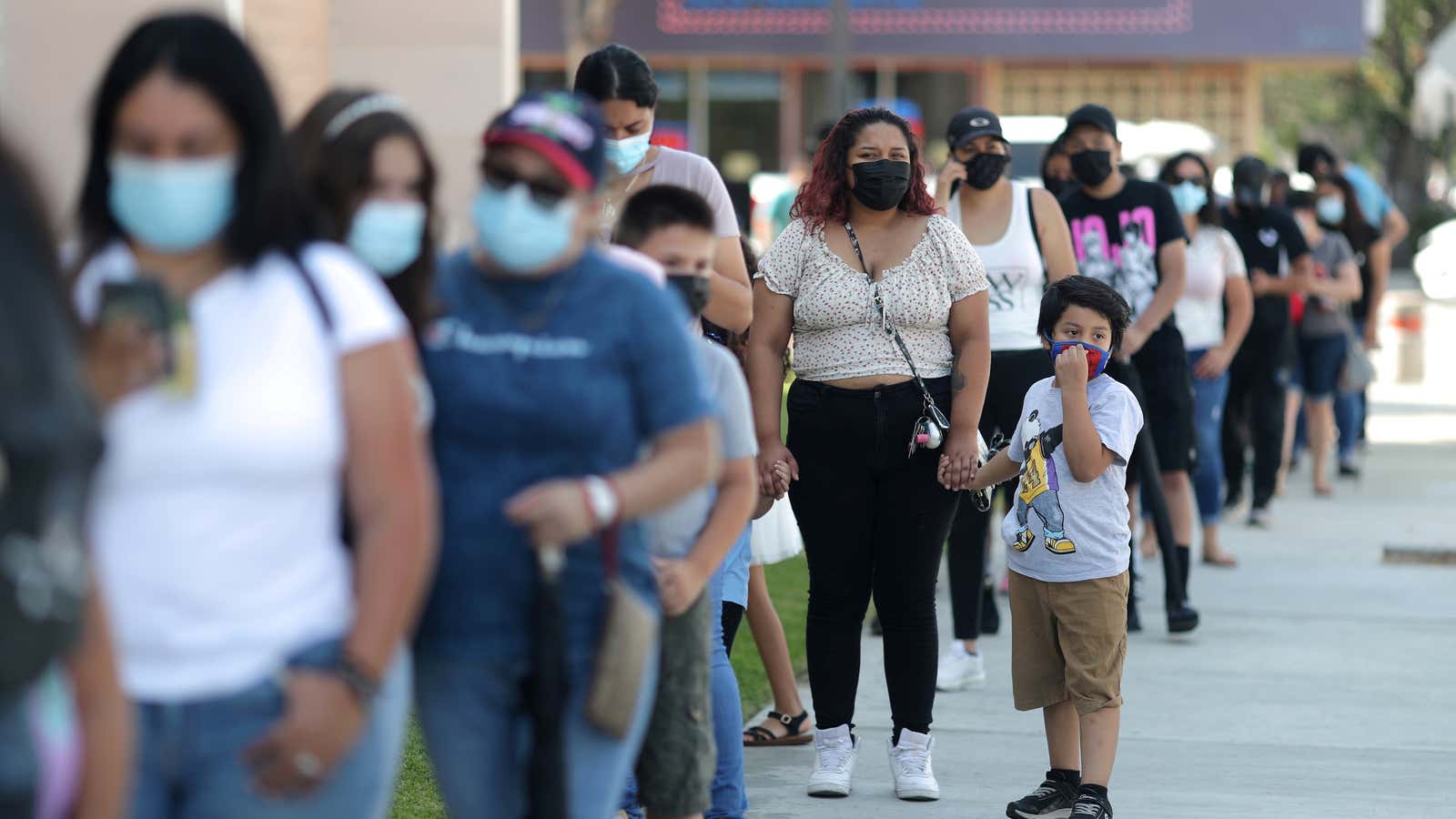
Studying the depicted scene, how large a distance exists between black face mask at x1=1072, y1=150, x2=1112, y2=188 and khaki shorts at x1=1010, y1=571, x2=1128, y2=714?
302cm

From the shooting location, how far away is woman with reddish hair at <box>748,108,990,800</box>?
5723 mm

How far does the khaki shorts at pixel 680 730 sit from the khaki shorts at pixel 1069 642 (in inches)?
68.6

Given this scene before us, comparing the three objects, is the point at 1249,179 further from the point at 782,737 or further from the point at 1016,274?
the point at 782,737

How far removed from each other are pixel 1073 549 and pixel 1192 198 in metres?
5.04

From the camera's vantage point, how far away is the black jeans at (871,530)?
5.73 metres

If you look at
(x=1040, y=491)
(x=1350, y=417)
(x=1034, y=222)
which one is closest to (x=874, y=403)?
(x=1040, y=491)

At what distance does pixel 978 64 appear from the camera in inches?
1368

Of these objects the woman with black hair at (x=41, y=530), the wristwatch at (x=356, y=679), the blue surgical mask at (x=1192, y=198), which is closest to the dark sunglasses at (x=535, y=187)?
the wristwatch at (x=356, y=679)

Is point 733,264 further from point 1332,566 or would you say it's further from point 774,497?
point 1332,566

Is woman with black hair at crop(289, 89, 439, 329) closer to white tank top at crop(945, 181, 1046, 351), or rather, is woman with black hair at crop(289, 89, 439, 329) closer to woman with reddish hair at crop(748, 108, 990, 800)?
woman with reddish hair at crop(748, 108, 990, 800)

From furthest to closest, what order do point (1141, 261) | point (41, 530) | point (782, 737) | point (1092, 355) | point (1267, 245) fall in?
point (1267, 245), point (1141, 261), point (782, 737), point (1092, 355), point (41, 530)

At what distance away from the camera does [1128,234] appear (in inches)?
335

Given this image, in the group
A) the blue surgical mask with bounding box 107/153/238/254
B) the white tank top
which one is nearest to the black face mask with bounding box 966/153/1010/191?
the white tank top

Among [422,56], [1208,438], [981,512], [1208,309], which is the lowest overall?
[1208,438]
